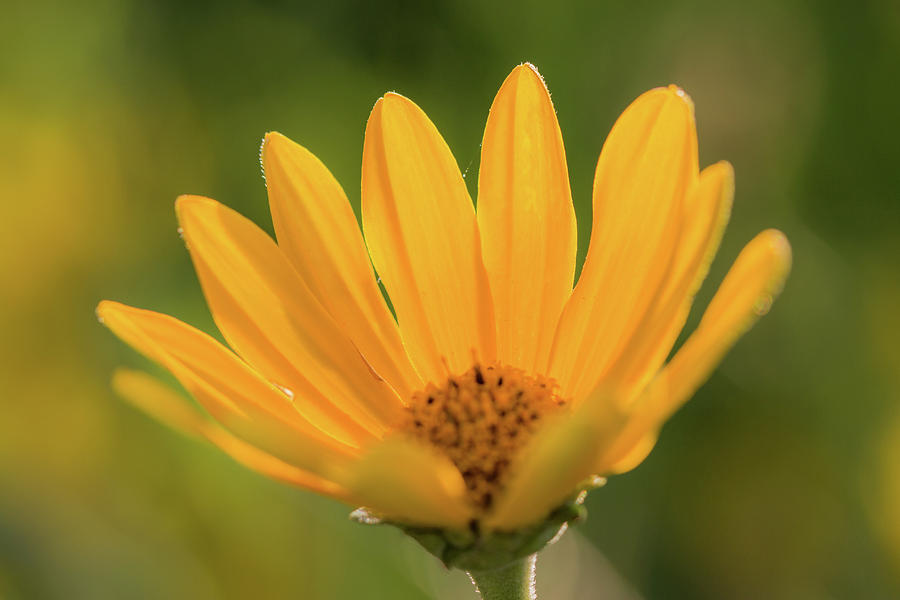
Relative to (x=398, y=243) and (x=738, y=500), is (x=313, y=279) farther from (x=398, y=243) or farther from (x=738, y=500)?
(x=738, y=500)

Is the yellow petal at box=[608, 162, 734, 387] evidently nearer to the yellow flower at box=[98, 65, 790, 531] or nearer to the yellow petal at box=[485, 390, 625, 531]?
the yellow flower at box=[98, 65, 790, 531]

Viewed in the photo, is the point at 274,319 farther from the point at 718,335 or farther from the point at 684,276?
the point at 718,335

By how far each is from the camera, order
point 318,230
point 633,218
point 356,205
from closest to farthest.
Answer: point 633,218
point 318,230
point 356,205

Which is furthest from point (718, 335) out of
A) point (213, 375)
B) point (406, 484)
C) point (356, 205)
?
point (356, 205)

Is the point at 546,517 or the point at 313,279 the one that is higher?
the point at 313,279

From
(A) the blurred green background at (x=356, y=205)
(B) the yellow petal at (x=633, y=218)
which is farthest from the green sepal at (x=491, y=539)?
(A) the blurred green background at (x=356, y=205)

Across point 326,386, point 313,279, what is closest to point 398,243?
point 313,279
